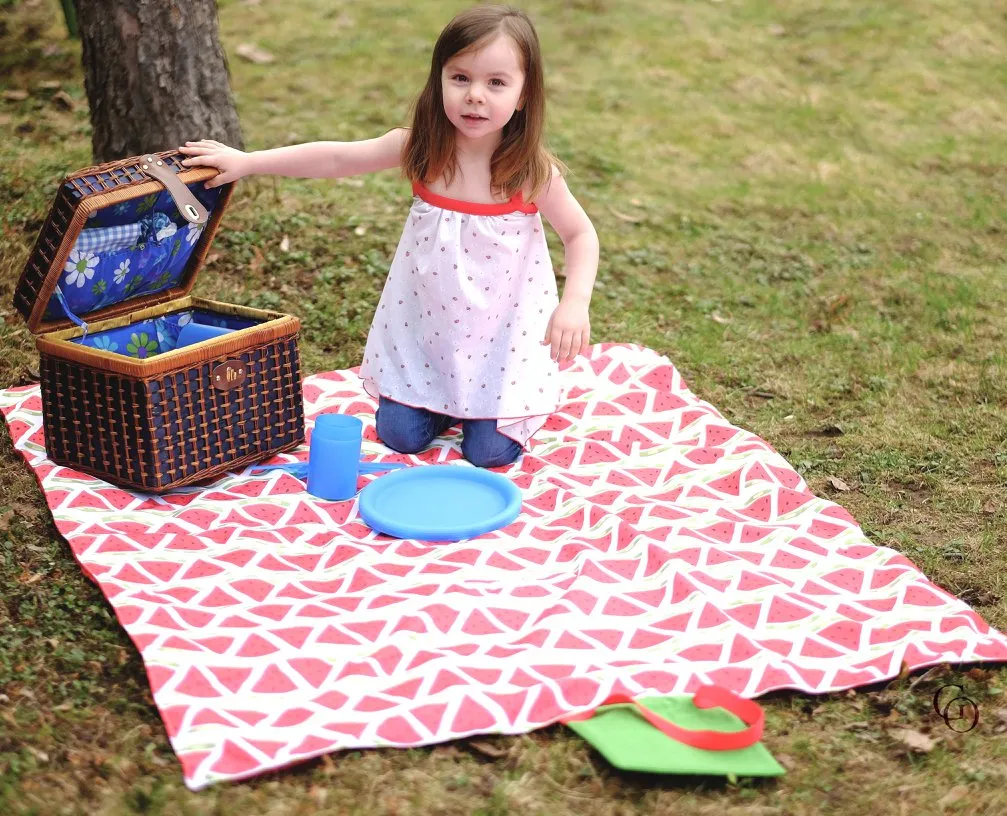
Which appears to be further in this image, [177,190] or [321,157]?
[321,157]

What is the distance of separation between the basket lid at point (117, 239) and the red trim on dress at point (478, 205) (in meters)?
0.58

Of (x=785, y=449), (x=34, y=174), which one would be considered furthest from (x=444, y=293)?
(x=34, y=174)

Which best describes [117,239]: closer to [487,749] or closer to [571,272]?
[571,272]

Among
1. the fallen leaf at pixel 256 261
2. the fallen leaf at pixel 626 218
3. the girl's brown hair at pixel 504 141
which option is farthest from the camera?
the fallen leaf at pixel 626 218

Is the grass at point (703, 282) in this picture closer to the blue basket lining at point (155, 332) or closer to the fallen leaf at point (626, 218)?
the fallen leaf at point (626, 218)

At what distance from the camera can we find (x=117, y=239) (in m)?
3.04

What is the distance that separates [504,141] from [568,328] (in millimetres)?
556

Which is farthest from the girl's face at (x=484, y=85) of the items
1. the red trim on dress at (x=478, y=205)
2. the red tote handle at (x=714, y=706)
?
the red tote handle at (x=714, y=706)

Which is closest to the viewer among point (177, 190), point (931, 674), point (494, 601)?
point (931, 674)

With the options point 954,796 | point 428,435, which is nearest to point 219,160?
point 428,435

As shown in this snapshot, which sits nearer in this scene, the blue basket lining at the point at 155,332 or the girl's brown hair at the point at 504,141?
the girl's brown hair at the point at 504,141

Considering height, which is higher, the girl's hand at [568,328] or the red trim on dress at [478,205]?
the red trim on dress at [478,205]

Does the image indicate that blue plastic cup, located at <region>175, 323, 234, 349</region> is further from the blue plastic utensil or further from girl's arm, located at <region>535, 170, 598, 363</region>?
girl's arm, located at <region>535, 170, 598, 363</region>

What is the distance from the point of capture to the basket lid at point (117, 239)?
283 centimetres
